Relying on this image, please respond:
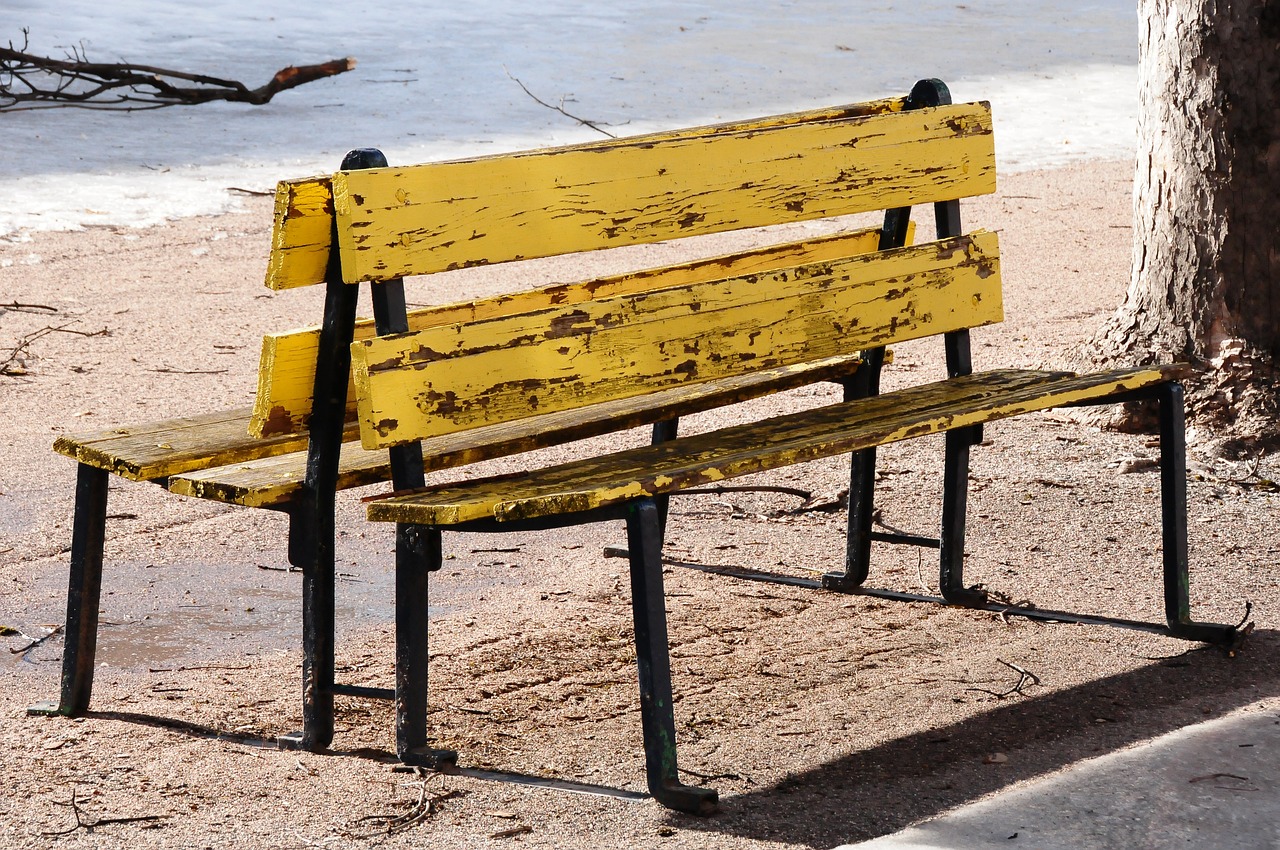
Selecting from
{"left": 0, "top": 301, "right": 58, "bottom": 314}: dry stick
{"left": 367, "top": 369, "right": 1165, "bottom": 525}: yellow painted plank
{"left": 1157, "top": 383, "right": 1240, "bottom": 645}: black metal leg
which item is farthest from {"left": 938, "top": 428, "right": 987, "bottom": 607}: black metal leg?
{"left": 0, "top": 301, "right": 58, "bottom": 314}: dry stick

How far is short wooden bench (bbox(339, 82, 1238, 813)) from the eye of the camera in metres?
2.76

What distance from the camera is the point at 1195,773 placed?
2.81 meters

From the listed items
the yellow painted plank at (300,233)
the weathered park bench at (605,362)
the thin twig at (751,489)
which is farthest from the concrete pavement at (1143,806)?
the thin twig at (751,489)

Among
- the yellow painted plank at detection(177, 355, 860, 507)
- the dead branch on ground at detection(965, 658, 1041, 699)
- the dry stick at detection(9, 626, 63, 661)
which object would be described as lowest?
the dead branch on ground at detection(965, 658, 1041, 699)

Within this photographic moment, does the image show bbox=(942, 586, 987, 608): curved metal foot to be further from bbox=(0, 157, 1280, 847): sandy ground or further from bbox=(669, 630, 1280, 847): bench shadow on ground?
bbox=(669, 630, 1280, 847): bench shadow on ground

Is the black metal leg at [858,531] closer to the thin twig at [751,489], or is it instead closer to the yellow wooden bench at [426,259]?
the yellow wooden bench at [426,259]

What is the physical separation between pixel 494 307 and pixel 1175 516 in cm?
160

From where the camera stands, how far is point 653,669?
2740mm

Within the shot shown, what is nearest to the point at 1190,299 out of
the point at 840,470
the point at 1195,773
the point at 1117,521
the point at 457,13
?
the point at 1117,521

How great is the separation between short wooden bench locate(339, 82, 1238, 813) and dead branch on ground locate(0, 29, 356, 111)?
331 inches

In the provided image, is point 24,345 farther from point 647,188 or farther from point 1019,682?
point 1019,682

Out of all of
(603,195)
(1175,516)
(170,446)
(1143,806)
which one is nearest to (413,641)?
(170,446)

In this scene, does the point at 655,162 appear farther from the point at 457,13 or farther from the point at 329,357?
the point at 457,13

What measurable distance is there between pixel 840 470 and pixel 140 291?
423 centimetres
